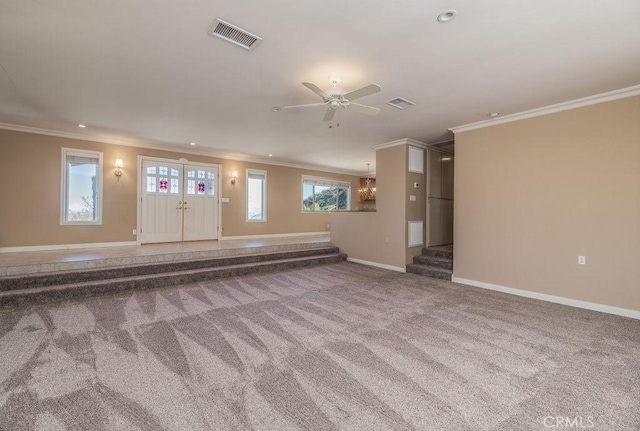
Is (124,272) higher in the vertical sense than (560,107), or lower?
lower

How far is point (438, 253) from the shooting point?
20.7 ft

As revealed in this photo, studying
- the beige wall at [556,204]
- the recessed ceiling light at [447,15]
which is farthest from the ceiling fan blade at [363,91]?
the beige wall at [556,204]

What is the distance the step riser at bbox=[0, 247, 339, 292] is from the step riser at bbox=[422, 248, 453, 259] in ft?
9.91

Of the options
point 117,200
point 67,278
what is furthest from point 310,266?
point 117,200

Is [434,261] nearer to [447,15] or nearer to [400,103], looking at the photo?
[400,103]

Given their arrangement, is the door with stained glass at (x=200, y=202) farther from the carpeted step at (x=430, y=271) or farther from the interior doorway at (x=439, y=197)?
the interior doorway at (x=439, y=197)

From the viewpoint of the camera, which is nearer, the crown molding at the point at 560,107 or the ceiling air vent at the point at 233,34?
the ceiling air vent at the point at 233,34

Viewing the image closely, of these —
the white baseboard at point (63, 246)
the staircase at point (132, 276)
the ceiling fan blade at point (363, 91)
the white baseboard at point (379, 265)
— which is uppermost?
the ceiling fan blade at point (363, 91)

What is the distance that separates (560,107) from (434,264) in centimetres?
342

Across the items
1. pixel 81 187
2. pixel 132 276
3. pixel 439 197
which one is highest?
pixel 81 187

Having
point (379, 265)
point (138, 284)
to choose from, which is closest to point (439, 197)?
point (379, 265)

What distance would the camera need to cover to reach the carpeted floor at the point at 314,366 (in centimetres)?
181

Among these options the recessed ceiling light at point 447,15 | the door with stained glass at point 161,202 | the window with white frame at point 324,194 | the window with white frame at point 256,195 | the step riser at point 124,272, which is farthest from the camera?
the window with white frame at point 324,194

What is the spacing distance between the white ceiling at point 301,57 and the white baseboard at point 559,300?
9.44 feet
